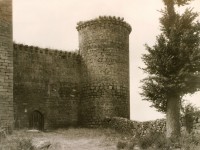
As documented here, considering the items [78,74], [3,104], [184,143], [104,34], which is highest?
[104,34]

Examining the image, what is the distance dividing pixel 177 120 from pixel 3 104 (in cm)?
735

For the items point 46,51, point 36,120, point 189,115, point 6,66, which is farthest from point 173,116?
point 46,51

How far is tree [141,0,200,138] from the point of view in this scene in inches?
657

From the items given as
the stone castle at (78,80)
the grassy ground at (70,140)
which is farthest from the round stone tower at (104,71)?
the grassy ground at (70,140)

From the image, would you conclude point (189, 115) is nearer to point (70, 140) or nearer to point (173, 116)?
point (173, 116)

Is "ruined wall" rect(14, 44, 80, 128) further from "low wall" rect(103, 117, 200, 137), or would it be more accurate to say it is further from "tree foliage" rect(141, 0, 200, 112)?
"tree foliage" rect(141, 0, 200, 112)

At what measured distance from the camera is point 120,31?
24.0 m

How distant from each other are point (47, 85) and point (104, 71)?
127 inches

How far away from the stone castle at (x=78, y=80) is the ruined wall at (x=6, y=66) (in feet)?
9.58

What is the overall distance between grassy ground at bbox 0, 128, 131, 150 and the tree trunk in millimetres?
2095

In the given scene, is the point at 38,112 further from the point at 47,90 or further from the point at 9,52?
the point at 9,52

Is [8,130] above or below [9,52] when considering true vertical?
below

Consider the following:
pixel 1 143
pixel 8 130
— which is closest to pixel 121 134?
pixel 8 130

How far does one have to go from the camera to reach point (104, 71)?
23.3 m
